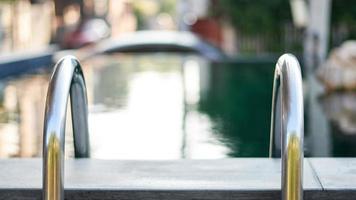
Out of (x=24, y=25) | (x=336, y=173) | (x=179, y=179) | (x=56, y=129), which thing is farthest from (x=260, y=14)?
(x=56, y=129)

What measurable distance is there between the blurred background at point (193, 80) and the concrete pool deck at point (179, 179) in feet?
8.17

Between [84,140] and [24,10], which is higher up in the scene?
[24,10]

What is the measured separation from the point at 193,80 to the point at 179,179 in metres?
9.23

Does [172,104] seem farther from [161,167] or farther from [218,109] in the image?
[161,167]

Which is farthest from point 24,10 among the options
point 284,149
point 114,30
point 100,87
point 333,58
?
point 284,149

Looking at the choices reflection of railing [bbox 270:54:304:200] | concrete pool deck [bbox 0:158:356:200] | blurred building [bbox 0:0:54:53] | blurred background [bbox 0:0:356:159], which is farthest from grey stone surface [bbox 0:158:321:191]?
blurred building [bbox 0:0:54:53]

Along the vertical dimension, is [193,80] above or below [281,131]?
above

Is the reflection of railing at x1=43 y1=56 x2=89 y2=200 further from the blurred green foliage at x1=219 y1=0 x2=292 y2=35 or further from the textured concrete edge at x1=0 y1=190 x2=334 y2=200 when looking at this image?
the blurred green foliage at x1=219 y1=0 x2=292 y2=35

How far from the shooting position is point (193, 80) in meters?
12.0

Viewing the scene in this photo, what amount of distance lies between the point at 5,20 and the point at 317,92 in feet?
29.2

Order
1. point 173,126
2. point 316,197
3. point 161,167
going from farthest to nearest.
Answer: point 173,126, point 161,167, point 316,197

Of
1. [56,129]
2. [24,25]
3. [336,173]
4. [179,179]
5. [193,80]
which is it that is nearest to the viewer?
[56,129]

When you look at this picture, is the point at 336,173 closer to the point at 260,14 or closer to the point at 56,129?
the point at 56,129

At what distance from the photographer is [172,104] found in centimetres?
890
